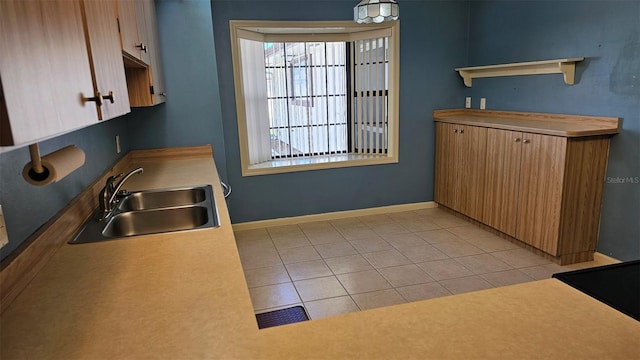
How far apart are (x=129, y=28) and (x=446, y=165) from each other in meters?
3.73

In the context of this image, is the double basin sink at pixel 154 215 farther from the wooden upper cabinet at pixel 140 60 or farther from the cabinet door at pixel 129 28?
the cabinet door at pixel 129 28

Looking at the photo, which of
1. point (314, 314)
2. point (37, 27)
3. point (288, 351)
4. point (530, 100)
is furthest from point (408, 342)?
point (530, 100)

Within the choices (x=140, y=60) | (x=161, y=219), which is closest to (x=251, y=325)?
(x=161, y=219)

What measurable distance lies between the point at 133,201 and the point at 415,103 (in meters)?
3.41

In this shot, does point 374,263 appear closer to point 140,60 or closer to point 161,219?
point 161,219

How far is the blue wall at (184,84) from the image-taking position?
11.2ft

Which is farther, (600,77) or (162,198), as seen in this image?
(600,77)

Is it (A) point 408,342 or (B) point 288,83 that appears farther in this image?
(B) point 288,83

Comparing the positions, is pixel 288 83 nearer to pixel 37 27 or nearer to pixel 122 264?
pixel 122 264

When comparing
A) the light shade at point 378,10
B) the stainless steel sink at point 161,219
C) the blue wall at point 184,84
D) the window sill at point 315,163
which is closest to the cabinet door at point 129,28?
the stainless steel sink at point 161,219

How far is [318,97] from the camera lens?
15.8ft

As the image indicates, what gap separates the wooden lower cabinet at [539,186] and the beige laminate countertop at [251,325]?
7.93ft

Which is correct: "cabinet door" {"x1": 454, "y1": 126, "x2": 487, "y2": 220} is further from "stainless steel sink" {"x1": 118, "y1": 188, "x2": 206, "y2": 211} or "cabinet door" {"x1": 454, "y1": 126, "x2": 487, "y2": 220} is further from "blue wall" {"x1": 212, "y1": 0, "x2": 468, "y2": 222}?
"stainless steel sink" {"x1": 118, "y1": 188, "x2": 206, "y2": 211}

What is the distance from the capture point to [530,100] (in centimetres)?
394
